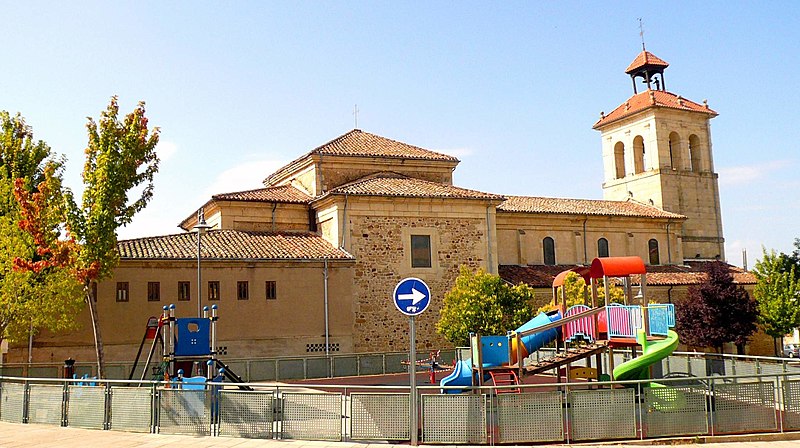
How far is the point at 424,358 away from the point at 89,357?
45.6 feet

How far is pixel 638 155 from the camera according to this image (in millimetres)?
53344

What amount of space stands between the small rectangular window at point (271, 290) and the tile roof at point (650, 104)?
33.0m

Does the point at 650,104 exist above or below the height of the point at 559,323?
above

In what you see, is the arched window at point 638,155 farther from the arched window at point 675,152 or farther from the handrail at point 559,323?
the handrail at point 559,323

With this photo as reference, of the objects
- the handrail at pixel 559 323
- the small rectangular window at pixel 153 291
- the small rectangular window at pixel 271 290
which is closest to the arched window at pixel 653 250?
the small rectangular window at pixel 271 290

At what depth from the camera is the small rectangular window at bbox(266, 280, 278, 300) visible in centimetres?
3072

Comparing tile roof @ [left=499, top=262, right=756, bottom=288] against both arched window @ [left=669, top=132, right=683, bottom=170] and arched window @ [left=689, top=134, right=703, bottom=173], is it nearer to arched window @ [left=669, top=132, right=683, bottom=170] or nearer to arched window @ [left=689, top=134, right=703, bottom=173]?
arched window @ [left=669, top=132, right=683, bottom=170]

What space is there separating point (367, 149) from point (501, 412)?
27.7 m

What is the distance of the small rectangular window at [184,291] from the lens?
29125mm

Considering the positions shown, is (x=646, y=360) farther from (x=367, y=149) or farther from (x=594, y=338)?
(x=367, y=149)

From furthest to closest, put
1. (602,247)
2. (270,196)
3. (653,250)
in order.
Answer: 1. (653,250)
2. (602,247)
3. (270,196)

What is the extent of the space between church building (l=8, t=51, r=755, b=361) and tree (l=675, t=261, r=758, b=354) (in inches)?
92.4

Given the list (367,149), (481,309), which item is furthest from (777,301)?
(367,149)

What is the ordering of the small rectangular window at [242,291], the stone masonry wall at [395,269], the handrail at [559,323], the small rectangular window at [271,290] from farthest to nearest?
the stone masonry wall at [395,269], the small rectangular window at [271,290], the small rectangular window at [242,291], the handrail at [559,323]
